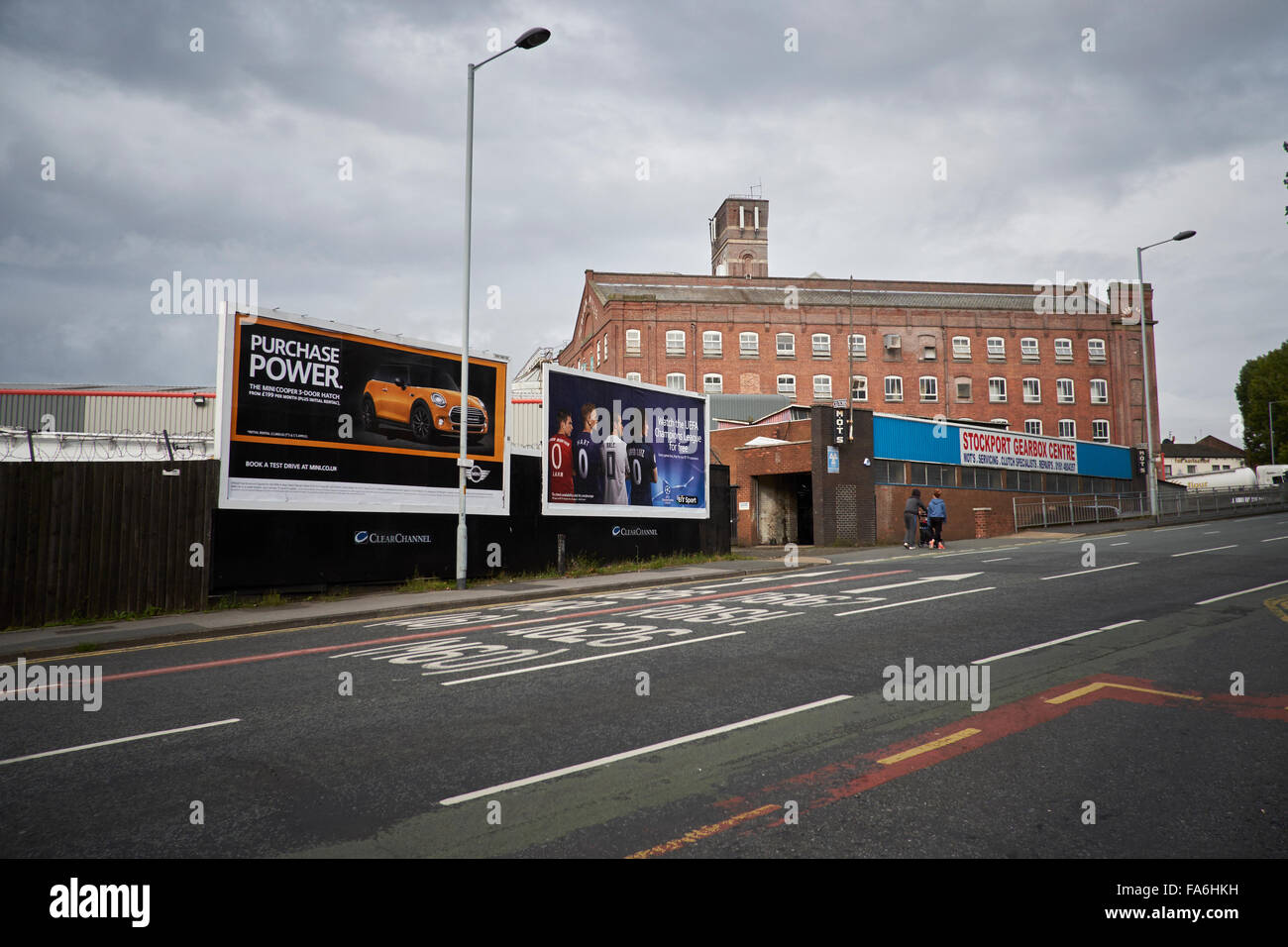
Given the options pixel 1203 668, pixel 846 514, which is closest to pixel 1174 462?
pixel 846 514

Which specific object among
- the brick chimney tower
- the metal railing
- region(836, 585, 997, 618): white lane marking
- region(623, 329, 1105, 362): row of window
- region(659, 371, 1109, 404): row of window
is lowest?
region(836, 585, 997, 618): white lane marking

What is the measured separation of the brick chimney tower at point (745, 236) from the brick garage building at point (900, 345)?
56.4ft

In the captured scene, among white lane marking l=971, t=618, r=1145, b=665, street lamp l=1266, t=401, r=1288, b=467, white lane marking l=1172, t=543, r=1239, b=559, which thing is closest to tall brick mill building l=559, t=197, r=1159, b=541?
street lamp l=1266, t=401, r=1288, b=467

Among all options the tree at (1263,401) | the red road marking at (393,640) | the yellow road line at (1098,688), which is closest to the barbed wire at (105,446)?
the red road marking at (393,640)

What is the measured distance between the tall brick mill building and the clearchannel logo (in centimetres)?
4139

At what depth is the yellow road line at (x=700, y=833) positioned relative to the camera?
3.82 meters

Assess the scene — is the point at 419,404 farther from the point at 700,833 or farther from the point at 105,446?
the point at 700,833

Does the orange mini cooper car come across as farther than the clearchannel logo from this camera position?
Yes

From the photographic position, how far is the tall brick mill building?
195 feet

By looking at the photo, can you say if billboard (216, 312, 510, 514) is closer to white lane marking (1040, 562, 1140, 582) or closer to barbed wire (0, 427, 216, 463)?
barbed wire (0, 427, 216, 463)

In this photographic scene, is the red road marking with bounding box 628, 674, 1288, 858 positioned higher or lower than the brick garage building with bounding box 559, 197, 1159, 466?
lower

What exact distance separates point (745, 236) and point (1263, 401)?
5171cm

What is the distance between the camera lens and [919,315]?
62562mm

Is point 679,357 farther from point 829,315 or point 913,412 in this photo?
point 913,412
